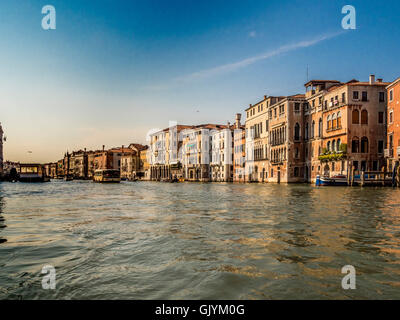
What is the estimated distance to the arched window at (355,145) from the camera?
1496 inches

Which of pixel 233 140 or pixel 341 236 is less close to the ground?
pixel 233 140

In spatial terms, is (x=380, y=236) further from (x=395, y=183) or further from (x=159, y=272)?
(x=395, y=183)

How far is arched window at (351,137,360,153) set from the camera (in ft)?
125

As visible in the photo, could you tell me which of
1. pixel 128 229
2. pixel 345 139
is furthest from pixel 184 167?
pixel 128 229

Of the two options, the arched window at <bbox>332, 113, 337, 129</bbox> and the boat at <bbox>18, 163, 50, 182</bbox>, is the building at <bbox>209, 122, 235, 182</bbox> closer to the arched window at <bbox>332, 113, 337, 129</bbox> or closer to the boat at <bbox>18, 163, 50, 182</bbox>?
the arched window at <bbox>332, 113, 337, 129</bbox>

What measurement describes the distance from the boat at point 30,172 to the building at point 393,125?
5442 cm

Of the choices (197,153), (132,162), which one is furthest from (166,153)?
(132,162)

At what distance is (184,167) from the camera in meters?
86.1

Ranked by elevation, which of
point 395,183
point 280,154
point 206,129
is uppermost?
point 206,129

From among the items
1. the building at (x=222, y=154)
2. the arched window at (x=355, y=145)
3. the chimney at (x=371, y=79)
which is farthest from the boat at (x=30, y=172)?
the chimney at (x=371, y=79)

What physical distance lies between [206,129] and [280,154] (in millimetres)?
27827

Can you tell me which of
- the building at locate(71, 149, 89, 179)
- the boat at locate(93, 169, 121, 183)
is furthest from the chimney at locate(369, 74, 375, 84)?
the building at locate(71, 149, 89, 179)

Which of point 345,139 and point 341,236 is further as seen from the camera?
point 345,139
